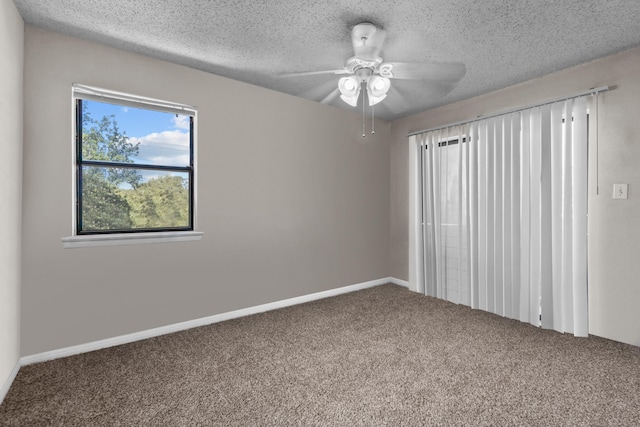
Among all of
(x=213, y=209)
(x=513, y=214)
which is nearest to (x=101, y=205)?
(x=213, y=209)

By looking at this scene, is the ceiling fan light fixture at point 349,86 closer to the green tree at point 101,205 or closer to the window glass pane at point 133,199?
the window glass pane at point 133,199

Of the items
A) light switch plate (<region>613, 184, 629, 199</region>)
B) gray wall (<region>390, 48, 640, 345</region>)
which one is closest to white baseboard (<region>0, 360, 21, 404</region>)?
gray wall (<region>390, 48, 640, 345</region>)

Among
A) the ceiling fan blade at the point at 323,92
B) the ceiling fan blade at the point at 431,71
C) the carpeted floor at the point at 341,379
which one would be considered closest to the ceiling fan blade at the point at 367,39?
the ceiling fan blade at the point at 431,71

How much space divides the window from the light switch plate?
3755mm

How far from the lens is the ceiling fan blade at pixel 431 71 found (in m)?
2.97

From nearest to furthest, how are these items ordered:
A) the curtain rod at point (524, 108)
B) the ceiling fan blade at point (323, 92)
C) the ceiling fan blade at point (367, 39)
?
the ceiling fan blade at point (367, 39) → the curtain rod at point (524, 108) → the ceiling fan blade at point (323, 92)

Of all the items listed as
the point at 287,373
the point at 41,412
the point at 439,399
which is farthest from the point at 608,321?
the point at 41,412

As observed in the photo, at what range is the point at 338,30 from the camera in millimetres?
2416

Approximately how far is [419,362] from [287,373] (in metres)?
0.98

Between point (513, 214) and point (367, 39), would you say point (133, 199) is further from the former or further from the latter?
point (513, 214)

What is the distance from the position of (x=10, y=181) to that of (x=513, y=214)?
4168 mm

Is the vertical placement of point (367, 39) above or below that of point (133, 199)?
above

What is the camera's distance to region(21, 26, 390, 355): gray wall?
247cm

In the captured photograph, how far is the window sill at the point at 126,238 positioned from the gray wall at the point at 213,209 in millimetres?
52
